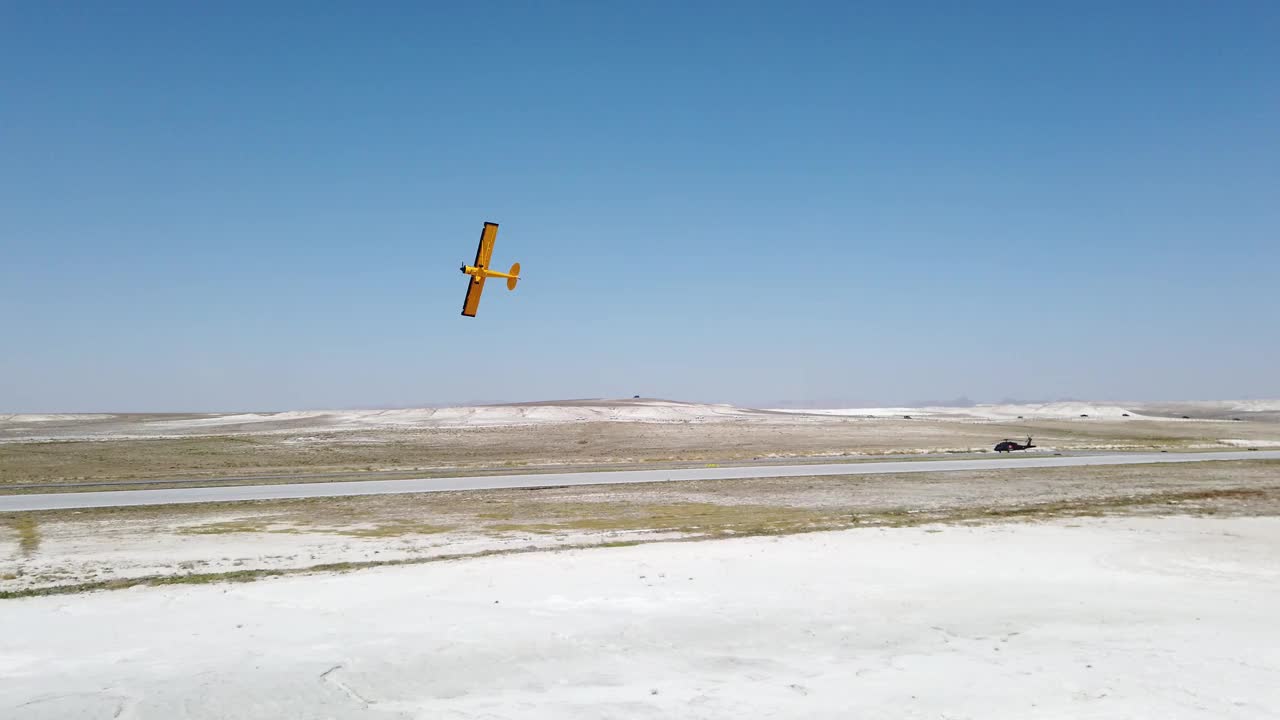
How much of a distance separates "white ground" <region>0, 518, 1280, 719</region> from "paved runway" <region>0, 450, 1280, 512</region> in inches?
636

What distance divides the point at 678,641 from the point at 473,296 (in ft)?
104

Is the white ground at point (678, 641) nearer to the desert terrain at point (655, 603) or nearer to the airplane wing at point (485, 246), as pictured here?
the desert terrain at point (655, 603)

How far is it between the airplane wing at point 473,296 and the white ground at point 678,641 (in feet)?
82.7

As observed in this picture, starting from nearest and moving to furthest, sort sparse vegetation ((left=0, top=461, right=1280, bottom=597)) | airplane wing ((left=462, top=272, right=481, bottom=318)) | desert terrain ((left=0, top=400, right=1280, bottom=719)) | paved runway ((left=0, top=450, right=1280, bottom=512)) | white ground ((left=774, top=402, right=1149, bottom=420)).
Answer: desert terrain ((left=0, top=400, right=1280, bottom=719)) → sparse vegetation ((left=0, top=461, right=1280, bottom=597)) → paved runway ((left=0, top=450, right=1280, bottom=512)) → airplane wing ((left=462, top=272, right=481, bottom=318)) → white ground ((left=774, top=402, right=1149, bottom=420))

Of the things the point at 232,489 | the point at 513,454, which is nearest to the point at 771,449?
the point at 513,454

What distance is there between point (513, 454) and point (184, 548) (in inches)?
1439

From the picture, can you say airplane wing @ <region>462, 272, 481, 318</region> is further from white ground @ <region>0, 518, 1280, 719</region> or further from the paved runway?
white ground @ <region>0, 518, 1280, 719</region>

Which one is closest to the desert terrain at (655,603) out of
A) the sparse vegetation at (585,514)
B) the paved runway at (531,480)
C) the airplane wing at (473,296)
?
the sparse vegetation at (585,514)

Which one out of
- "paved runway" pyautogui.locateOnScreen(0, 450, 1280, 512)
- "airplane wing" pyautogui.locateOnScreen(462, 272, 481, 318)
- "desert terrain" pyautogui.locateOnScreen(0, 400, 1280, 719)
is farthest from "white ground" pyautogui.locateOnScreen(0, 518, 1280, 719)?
"airplane wing" pyautogui.locateOnScreen(462, 272, 481, 318)

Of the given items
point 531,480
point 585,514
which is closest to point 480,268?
point 531,480

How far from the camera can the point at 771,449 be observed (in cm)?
5825

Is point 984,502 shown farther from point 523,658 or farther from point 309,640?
point 309,640

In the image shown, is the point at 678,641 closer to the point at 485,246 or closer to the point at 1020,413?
the point at 485,246

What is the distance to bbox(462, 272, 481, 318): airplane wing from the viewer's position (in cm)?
4062
